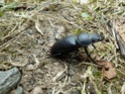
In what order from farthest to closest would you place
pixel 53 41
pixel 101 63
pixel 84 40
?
pixel 53 41 → pixel 101 63 → pixel 84 40

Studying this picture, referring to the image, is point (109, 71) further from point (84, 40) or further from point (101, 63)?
point (84, 40)

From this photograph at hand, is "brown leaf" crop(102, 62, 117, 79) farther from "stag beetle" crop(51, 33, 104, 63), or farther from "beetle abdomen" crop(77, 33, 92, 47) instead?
"beetle abdomen" crop(77, 33, 92, 47)

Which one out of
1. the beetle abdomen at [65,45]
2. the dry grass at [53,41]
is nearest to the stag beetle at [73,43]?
the beetle abdomen at [65,45]

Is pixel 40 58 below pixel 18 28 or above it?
below

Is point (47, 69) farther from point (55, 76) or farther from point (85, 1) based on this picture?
point (85, 1)

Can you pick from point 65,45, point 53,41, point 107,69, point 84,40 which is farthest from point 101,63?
point 53,41

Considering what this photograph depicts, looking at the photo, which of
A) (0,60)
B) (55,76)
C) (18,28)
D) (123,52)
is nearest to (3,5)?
(18,28)

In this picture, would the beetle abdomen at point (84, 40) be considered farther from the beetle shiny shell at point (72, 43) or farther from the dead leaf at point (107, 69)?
the dead leaf at point (107, 69)
